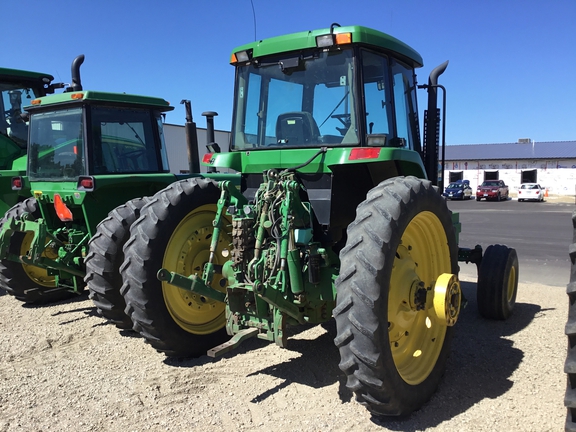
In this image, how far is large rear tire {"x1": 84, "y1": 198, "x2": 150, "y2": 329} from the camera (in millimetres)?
4590

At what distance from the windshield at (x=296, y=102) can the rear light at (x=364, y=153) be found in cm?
25

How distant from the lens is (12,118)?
25.2 feet

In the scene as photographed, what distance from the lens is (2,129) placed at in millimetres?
7570

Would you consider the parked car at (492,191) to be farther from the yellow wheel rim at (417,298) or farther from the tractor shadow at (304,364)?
the yellow wheel rim at (417,298)

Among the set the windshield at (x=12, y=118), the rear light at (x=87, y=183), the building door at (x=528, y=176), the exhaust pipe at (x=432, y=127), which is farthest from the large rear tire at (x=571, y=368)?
the building door at (x=528, y=176)

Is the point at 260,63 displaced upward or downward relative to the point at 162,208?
upward

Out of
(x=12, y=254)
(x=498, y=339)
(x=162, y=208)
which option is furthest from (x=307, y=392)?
(x=12, y=254)

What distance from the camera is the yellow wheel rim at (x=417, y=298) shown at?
335 cm

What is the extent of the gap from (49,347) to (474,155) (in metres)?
44.6

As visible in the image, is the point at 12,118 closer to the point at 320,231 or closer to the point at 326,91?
the point at 326,91

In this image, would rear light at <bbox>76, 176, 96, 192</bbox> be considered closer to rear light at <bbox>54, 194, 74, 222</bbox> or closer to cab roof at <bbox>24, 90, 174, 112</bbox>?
rear light at <bbox>54, 194, 74, 222</bbox>

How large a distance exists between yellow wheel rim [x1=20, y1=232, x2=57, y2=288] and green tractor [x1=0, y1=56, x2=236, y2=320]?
0.01 m

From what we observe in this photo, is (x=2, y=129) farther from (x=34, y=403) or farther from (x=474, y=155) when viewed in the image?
(x=474, y=155)

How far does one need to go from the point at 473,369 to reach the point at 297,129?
2.48 m
